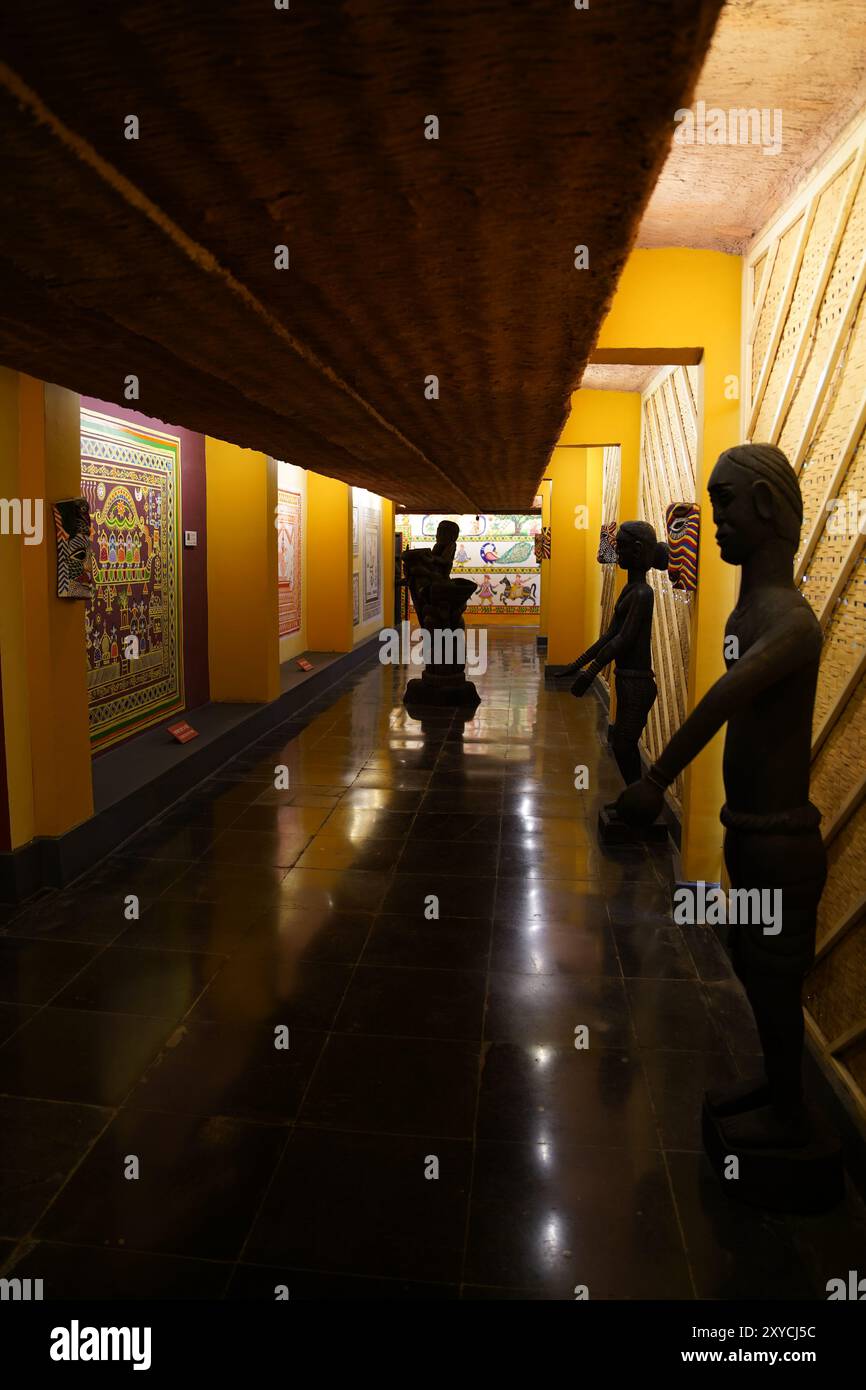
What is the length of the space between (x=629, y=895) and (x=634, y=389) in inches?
178

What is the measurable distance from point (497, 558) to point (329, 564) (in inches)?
348

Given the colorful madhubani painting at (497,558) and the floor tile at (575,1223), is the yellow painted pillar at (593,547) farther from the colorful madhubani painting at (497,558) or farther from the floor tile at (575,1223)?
the floor tile at (575,1223)

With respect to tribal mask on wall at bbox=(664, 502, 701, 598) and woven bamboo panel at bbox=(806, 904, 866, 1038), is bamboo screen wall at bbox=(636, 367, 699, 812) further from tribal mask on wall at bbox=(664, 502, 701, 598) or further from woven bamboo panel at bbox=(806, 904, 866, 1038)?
woven bamboo panel at bbox=(806, 904, 866, 1038)

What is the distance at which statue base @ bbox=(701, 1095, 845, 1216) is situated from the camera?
2422 millimetres

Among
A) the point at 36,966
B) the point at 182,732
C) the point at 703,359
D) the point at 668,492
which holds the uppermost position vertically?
the point at 703,359

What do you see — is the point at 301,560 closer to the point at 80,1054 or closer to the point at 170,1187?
the point at 80,1054

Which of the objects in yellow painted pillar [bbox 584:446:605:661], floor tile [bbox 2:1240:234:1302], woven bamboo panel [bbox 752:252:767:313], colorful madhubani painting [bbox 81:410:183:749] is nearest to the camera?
floor tile [bbox 2:1240:234:1302]

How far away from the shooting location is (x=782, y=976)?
2377mm

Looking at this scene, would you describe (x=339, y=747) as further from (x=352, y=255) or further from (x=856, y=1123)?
(x=352, y=255)

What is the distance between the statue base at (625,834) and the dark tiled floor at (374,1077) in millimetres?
152

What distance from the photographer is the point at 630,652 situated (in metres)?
5.41

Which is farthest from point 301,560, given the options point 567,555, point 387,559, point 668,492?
point 668,492

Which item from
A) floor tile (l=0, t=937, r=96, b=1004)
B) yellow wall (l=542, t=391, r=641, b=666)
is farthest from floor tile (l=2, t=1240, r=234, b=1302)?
yellow wall (l=542, t=391, r=641, b=666)

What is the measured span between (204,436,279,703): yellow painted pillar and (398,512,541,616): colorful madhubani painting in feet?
39.1
